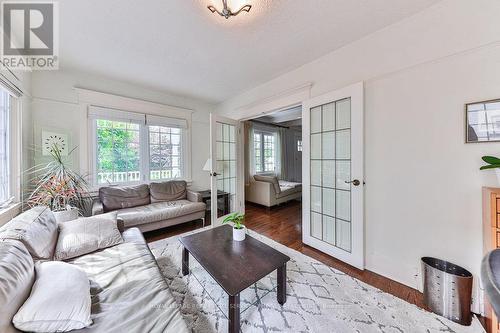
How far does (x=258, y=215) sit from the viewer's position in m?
4.11

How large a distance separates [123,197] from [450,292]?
3.98 metres

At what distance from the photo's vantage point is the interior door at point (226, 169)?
335cm

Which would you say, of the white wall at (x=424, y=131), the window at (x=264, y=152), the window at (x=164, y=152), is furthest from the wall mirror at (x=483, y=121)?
the window at (x=264, y=152)

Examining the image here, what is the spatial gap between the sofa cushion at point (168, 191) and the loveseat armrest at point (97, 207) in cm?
76

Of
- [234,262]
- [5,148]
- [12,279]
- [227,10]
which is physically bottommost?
[234,262]

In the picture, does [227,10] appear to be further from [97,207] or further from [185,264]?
[97,207]

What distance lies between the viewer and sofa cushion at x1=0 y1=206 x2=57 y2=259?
1232 mm

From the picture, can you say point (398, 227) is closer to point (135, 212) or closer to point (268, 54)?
point (268, 54)

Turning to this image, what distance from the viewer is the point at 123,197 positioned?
3092 millimetres

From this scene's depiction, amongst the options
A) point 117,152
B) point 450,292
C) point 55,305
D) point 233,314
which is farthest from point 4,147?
point 450,292

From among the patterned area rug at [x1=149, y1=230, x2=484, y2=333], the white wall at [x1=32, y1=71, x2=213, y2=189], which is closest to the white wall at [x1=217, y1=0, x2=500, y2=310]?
the patterned area rug at [x1=149, y1=230, x2=484, y2=333]

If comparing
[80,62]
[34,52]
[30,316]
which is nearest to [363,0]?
[30,316]

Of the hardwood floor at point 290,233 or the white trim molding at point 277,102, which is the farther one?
the white trim molding at point 277,102

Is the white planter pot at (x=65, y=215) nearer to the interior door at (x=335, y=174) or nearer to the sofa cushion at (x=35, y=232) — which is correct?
the sofa cushion at (x=35, y=232)
